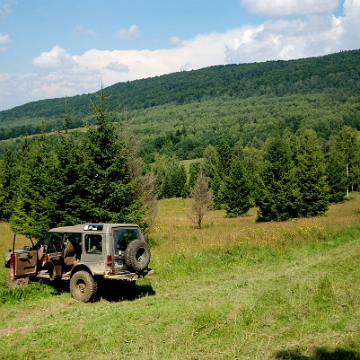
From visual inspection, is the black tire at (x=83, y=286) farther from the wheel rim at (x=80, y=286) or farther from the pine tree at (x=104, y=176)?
the pine tree at (x=104, y=176)

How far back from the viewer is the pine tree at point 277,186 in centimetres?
3428

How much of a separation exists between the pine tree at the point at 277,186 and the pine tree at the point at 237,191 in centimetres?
894

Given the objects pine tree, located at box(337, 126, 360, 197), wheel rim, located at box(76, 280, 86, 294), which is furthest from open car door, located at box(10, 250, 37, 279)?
pine tree, located at box(337, 126, 360, 197)

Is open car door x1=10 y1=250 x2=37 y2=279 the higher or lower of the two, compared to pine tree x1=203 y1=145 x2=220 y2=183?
lower

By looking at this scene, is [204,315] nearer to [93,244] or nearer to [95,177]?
[93,244]

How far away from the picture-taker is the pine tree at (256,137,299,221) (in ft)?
112

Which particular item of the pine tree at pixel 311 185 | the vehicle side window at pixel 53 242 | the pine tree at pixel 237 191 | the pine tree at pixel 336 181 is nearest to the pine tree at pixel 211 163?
the pine tree at pixel 336 181

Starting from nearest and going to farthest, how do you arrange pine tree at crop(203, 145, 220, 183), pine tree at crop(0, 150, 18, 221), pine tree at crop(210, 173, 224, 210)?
pine tree at crop(0, 150, 18, 221) < pine tree at crop(210, 173, 224, 210) < pine tree at crop(203, 145, 220, 183)

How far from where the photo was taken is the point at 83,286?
425 inches

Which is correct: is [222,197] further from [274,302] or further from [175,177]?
[274,302]

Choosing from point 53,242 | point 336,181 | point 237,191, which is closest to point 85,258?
point 53,242

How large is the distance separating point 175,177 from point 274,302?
74515 millimetres

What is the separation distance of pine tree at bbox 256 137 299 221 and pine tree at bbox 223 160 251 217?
8936mm

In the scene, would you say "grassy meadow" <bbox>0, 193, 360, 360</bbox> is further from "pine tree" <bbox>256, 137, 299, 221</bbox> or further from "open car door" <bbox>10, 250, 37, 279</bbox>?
"pine tree" <bbox>256, 137, 299, 221</bbox>
